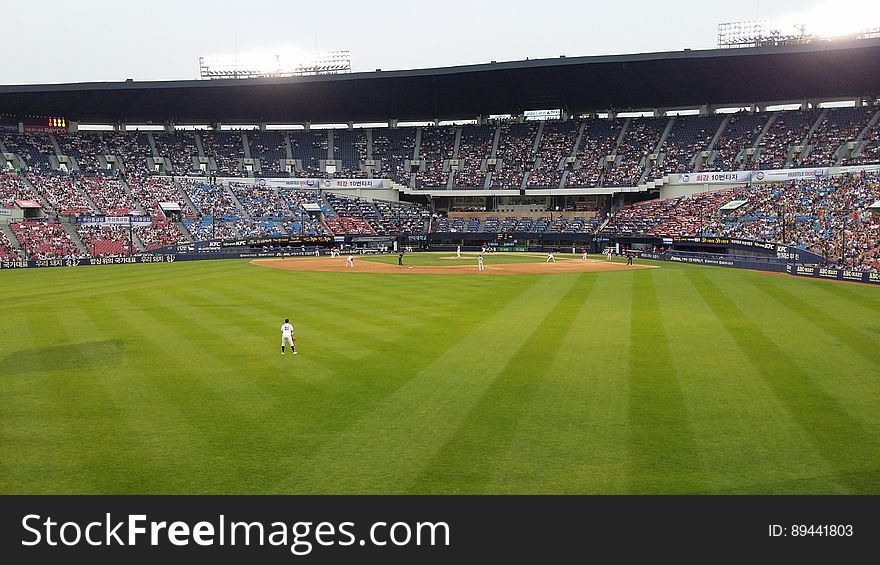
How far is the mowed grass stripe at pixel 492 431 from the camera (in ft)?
35.4

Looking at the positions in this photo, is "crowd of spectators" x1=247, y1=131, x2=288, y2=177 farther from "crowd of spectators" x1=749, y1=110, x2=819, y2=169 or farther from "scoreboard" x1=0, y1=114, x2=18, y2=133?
"crowd of spectators" x1=749, y1=110, x2=819, y2=169

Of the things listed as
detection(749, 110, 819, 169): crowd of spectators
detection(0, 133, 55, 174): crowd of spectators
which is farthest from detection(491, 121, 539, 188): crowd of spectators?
detection(0, 133, 55, 174): crowd of spectators

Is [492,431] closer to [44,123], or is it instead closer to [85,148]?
[85,148]

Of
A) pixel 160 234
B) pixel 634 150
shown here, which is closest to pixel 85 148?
pixel 160 234

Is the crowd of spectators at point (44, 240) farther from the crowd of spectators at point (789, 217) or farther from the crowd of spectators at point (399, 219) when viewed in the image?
the crowd of spectators at point (789, 217)

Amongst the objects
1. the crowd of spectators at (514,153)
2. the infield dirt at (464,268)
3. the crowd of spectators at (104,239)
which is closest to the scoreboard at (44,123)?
the crowd of spectators at (104,239)

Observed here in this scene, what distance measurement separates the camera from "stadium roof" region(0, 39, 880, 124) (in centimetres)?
7775

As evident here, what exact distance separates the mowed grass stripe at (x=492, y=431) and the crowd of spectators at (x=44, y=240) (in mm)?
61652

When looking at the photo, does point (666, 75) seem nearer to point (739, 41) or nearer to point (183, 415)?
point (739, 41)

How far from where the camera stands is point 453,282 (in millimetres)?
44531

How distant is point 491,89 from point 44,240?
190 feet

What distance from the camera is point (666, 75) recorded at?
273ft
